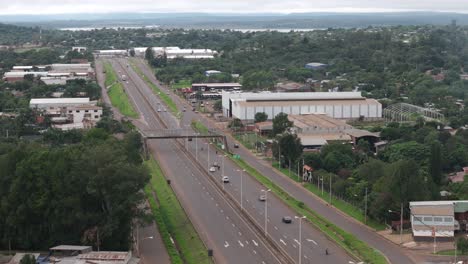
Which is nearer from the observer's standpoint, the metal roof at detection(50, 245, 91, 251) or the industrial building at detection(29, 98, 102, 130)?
the metal roof at detection(50, 245, 91, 251)

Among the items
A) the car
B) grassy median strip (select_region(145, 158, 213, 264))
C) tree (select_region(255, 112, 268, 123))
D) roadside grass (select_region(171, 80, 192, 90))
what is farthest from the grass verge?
roadside grass (select_region(171, 80, 192, 90))

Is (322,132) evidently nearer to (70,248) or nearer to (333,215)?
(333,215)

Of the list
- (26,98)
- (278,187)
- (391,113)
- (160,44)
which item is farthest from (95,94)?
(160,44)

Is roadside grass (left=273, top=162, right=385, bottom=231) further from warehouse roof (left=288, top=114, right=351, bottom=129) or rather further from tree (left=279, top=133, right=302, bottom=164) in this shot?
warehouse roof (left=288, top=114, right=351, bottom=129)

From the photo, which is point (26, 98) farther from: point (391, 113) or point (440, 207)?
point (440, 207)

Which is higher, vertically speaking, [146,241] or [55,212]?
[55,212]

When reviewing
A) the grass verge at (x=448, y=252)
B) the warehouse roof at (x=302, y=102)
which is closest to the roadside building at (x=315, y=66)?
the warehouse roof at (x=302, y=102)

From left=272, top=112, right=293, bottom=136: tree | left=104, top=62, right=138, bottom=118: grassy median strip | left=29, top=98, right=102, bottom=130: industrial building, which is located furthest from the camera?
left=104, top=62, right=138, bottom=118: grassy median strip
